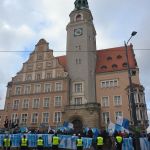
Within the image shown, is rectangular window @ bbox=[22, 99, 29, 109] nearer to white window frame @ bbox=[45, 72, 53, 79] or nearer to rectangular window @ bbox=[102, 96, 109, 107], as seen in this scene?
white window frame @ bbox=[45, 72, 53, 79]

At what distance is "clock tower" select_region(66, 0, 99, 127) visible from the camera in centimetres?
4325

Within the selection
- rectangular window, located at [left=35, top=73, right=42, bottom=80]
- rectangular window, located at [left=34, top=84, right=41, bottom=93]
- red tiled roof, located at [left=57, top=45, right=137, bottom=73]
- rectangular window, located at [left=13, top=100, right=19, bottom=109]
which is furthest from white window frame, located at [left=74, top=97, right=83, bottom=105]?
rectangular window, located at [left=13, top=100, right=19, bottom=109]

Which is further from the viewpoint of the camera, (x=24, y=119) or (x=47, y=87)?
(x=47, y=87)

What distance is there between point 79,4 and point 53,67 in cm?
1722

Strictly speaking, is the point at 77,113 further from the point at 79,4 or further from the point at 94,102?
the point at 79,4

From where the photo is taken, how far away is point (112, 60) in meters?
47.8

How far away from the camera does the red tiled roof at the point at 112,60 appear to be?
45.3 meters

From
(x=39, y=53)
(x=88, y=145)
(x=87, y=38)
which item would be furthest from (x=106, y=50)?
(x=88, y=145)

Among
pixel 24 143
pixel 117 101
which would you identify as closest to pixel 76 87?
pixel 117 101

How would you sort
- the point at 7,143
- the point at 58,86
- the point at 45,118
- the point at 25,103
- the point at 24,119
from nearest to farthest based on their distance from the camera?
the point at 7,143, the point at 45,118, the point at 24,119, the point at 58,86, the point at 25,103

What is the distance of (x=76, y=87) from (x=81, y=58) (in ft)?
19.7

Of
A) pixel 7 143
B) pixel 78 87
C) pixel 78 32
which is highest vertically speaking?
pixel 78 32

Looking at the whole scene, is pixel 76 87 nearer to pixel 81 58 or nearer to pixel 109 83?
pixel 81 58

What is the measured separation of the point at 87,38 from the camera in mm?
48000
